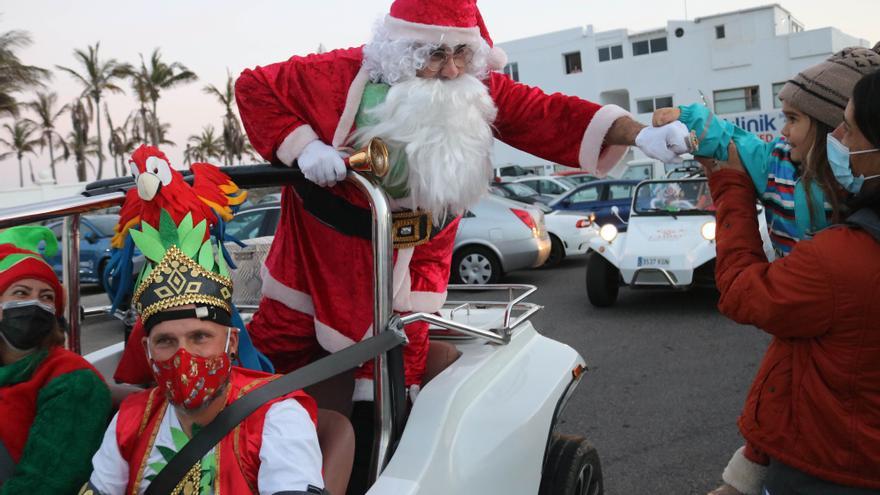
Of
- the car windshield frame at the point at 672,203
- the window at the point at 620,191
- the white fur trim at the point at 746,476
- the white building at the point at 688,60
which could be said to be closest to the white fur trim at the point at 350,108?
the white fur trim at the point at 746,476

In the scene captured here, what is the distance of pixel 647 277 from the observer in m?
7.35

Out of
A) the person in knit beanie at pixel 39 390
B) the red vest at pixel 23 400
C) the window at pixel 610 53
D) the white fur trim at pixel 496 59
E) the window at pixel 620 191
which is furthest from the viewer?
the window at pixel 610 53

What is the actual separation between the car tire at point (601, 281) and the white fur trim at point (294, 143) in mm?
5972

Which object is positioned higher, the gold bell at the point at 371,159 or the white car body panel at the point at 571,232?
A: the gold bell at the point at 371,159

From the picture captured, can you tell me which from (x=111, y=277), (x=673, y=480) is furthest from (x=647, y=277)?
(x=111, y=277)

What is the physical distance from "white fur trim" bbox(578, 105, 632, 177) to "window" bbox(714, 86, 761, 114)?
3558 centimetres

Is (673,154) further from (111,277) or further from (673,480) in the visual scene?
(673,480)

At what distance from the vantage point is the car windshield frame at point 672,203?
25.9 ft

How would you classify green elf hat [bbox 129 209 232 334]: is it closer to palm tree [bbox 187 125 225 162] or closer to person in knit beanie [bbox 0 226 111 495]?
person in knit beanie [bbox 0 226 111 495]

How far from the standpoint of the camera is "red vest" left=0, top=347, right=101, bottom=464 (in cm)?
190

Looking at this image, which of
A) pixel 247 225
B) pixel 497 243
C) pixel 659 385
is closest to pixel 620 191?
pixel 497 243

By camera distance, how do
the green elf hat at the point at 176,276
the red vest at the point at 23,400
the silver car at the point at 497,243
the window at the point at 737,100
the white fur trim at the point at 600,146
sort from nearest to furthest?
the green elf hat at the point at 176,276
the red vest at the point at 23,400
the white fur trim at the point at 600,146
the silver car at the point at 497,243
the window at the point at 737,100

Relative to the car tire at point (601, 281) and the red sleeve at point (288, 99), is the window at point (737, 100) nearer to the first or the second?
the car tire at point (601, 281)

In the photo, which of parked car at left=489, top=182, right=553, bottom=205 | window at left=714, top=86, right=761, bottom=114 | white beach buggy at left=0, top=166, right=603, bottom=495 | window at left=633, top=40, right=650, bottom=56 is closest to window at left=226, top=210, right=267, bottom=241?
white beach buggy at left=0, top=166, right=603, bottom=495
